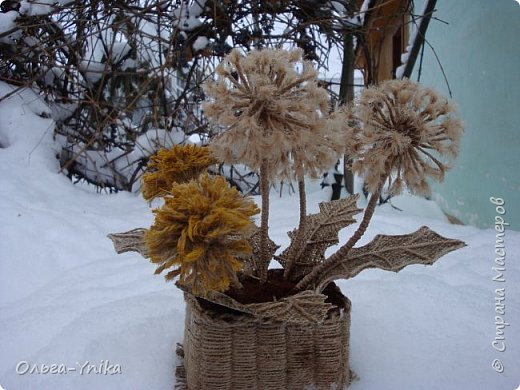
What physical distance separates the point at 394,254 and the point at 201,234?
0.24 metres

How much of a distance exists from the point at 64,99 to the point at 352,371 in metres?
1.27

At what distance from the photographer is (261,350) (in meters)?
0.51

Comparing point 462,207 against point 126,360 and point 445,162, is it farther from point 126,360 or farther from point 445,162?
point 126,360

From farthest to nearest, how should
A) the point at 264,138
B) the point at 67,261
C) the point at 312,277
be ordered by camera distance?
the point at 67,261 < the point at 312,277 < the point at 264,138

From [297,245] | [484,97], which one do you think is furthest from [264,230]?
[484,97]

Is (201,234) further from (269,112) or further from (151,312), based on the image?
(151,312)

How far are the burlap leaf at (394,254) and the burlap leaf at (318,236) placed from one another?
5 centimetres

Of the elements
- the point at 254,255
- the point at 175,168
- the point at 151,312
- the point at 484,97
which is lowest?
the point at 151,312

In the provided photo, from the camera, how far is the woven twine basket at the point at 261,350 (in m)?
0.50

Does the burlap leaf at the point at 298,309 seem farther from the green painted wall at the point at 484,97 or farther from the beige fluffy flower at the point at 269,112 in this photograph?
the green painted wall at the point at 484,97

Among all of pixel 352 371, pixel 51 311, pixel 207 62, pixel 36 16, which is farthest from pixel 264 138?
pixel 36 16

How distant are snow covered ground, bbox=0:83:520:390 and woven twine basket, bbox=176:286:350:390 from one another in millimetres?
68

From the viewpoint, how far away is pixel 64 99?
1465 mm

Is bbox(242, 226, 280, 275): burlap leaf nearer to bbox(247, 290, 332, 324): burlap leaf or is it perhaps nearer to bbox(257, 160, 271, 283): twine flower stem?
bbox(257, 160, 271, 283): twine flower stem
